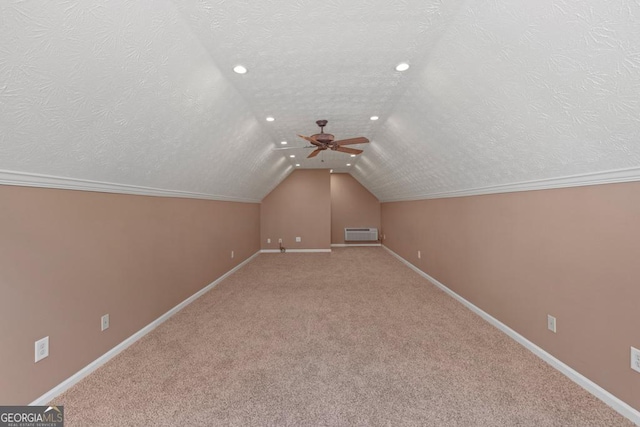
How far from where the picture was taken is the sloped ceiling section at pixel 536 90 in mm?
1068

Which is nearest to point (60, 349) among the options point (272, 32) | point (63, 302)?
point (63, 302)

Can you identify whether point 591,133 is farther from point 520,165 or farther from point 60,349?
point 60,349

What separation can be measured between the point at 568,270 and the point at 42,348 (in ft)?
11.7

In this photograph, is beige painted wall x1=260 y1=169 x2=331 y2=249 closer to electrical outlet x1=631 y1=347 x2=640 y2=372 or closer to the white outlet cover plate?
the white outlet cover plate

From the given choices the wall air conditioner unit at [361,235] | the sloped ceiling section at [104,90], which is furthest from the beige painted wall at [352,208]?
the sloped ceiling section at [104,90]

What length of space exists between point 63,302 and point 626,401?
3550mm

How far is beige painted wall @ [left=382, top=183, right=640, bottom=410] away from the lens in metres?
1.44

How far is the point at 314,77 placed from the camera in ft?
6.93

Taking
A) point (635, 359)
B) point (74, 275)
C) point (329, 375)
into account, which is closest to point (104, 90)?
point (74, 275)

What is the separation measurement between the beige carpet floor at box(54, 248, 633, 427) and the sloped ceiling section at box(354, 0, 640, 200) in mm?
1464

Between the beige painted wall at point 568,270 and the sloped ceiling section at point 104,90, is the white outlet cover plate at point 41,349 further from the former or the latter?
the beige painted wall at point 568,270

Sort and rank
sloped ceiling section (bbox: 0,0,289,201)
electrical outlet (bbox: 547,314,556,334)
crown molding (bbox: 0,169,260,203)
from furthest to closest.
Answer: electrical outlet (bbox: 547,314,556,334) → crown molding (bbox: 0,169,260,203) → sloped ceiling section (bbox: 0,0,289,201)

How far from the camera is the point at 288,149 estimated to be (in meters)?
4.50

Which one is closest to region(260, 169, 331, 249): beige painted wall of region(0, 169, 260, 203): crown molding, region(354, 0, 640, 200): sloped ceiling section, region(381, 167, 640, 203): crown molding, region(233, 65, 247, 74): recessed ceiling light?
region(0, 169, 260, 203): crown molding
